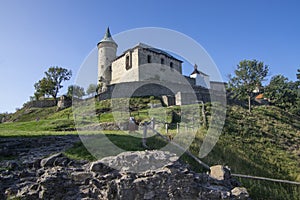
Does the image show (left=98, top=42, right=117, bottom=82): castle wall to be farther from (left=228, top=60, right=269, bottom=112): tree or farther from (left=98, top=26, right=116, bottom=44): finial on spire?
(left=228, top=60, right=269, bottom=112): tree

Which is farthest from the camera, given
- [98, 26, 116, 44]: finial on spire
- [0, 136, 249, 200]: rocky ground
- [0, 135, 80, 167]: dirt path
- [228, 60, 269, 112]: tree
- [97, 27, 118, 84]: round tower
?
[98, 26, 116, 44]: finial on spire

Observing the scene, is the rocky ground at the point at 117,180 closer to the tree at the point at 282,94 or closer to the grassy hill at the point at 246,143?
the grassy hill at the point at 246,143

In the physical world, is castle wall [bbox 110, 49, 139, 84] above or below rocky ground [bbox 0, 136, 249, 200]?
above

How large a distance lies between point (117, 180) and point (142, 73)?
3117cm

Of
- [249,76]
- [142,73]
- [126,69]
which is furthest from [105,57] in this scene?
[249,76]

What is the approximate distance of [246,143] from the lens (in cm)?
1698

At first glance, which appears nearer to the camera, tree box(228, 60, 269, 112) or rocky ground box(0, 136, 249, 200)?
rocky ground box(0, 136, 249, 200)

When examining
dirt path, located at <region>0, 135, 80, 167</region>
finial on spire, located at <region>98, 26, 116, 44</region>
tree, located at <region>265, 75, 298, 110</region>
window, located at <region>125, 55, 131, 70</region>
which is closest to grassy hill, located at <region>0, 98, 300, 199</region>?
dirt path, located at <region>0, 135, 80, 167</region>

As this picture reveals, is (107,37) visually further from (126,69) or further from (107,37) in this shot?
(126,69)

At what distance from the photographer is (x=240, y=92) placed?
109 feet

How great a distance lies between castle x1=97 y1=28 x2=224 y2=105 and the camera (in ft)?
109

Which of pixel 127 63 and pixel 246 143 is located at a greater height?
pixel 127 63

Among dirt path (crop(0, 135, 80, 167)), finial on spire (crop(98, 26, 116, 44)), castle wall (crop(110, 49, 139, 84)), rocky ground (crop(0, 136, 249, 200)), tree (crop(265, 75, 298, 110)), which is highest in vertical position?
finial on spire (crop(98, 26, 116, 44))

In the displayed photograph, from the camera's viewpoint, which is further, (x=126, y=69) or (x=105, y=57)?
(x=105, y=57)
